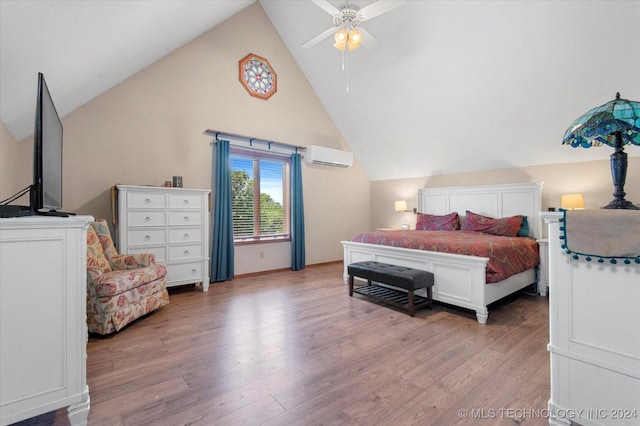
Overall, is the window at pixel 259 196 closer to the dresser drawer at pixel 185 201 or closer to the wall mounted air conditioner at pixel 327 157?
the wall mounted air conditioner at pixel 327 157

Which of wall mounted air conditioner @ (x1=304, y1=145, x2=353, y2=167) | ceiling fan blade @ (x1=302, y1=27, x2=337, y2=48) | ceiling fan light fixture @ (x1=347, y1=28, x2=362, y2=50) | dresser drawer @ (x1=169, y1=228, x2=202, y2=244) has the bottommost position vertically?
dresser drawer @ (x1=169, y1=228, x2=202, y2=244)

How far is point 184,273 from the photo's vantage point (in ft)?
12.2

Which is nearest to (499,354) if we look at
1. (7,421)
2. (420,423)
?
(420,423)

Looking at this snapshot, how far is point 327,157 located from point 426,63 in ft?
7.48

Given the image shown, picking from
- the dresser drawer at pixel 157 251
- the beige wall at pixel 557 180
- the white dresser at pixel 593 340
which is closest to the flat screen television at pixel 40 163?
the dresser drawer at pixel 157 251

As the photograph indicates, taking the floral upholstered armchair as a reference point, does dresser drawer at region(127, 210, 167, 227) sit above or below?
above

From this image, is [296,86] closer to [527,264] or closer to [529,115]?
[529,115]

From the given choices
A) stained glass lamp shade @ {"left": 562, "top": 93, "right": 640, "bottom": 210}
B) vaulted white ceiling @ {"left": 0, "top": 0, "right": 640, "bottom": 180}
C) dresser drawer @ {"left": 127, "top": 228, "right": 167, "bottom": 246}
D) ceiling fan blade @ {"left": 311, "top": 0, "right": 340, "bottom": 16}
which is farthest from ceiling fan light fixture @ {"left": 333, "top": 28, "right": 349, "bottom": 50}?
dresser drawer @ {"left": 127, "top": 228, "right": 167, "bottom": 246}

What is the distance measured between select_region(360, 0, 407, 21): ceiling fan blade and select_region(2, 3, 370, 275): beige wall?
99.7 inches

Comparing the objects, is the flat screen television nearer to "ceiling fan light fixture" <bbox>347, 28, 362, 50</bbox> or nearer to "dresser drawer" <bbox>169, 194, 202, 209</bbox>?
"dresser drawer" <bbox>169, 194, 202, 209</bbox>

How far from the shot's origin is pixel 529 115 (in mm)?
3732

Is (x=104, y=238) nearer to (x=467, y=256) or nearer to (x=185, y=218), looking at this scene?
(x=185, y=218)

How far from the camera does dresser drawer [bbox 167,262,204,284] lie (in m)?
3.61

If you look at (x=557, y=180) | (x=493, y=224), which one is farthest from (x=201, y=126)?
(x=557, y=180)
